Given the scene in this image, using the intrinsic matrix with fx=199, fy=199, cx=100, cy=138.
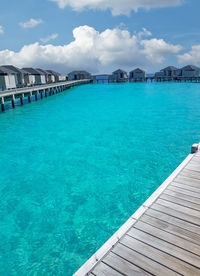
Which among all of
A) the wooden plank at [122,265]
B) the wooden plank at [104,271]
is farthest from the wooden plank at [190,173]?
the wooden plank at [104,271]

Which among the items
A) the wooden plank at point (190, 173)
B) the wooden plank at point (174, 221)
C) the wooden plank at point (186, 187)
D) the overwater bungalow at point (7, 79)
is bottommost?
the wooden plank at point (174, 221)

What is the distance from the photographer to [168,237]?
387 cm

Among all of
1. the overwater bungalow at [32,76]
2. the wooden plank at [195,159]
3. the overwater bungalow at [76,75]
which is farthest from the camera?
the overwater bungalow at [76,75]

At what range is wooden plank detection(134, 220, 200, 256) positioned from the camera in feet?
11.8

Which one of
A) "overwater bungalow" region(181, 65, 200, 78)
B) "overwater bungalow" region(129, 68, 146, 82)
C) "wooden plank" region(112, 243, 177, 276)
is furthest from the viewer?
"overwater bungalow" region(129, 68, 146, 82)

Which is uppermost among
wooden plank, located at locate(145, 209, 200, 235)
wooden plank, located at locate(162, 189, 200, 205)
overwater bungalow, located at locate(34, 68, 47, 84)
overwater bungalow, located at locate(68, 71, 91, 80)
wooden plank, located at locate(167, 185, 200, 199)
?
overwater bungalow, located at locate(68, 71, 91, 80)

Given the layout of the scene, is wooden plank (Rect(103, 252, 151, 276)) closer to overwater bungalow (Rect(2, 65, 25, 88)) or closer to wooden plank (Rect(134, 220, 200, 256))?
wooden plank (Rect(134, 220, 200, 256))

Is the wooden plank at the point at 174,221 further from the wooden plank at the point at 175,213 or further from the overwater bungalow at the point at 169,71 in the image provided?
the overwater bungalow at the point at 169,71

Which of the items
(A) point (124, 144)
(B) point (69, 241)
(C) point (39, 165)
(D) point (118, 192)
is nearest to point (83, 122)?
(A) point (124, 144)

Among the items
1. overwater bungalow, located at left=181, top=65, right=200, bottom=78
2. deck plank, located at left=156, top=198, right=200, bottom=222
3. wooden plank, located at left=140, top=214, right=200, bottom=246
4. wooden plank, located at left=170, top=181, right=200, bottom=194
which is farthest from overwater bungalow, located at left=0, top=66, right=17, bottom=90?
overwater bungalow, located at left=181, top=65, right=200, bottom=78

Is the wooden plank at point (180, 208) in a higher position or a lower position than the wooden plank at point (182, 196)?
lower

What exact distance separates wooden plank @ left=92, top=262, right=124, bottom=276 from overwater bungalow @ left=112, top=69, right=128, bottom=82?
9707 centimetres

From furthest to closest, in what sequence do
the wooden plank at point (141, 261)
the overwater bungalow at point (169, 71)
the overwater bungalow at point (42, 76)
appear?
the overwater bungalow at point (169, 71), the overwater bungalow at point (42, 76), the wooden plank at point (141, 261)

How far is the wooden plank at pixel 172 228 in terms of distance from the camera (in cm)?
381
